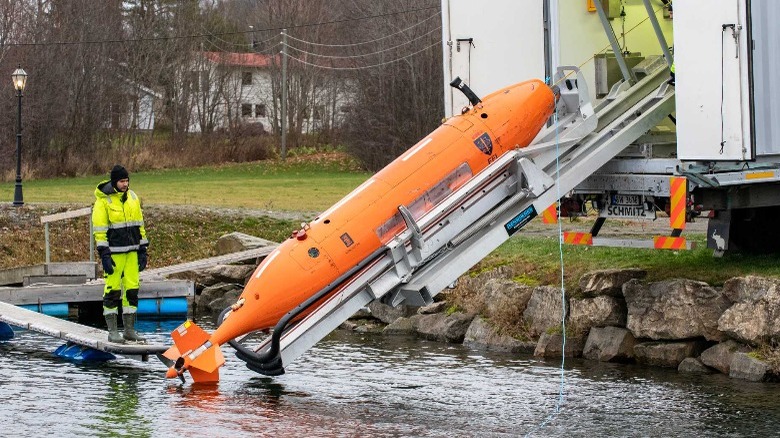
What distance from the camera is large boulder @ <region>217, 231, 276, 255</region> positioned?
2350cm

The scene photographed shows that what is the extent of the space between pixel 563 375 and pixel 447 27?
448 centimetres

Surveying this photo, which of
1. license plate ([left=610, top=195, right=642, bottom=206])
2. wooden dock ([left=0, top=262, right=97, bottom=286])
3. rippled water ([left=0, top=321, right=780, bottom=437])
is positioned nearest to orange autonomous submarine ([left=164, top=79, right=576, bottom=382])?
rippled water ([left=0, top=321, right=780, bottom=437])

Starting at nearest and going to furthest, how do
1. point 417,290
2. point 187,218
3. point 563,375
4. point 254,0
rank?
point 417,290 < point 563,375 < point 187,218 < point 254,0

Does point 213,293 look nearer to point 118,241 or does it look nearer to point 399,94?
point 118,241

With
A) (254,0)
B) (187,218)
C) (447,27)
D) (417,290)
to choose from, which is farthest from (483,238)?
(254,0)

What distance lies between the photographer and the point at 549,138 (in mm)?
14977

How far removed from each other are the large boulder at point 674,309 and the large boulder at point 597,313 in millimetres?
203

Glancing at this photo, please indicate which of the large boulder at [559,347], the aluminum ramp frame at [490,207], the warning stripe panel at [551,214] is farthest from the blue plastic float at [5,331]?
the warning stripe panel at [551,214]

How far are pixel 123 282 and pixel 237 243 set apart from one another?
30.0 ft

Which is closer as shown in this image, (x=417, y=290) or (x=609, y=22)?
(x=417, y=290)

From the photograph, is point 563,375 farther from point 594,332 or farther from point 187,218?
point 187,218

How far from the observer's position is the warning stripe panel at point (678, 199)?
14266mm

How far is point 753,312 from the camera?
46.1ft

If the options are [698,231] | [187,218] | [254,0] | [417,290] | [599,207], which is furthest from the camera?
[254,0]
